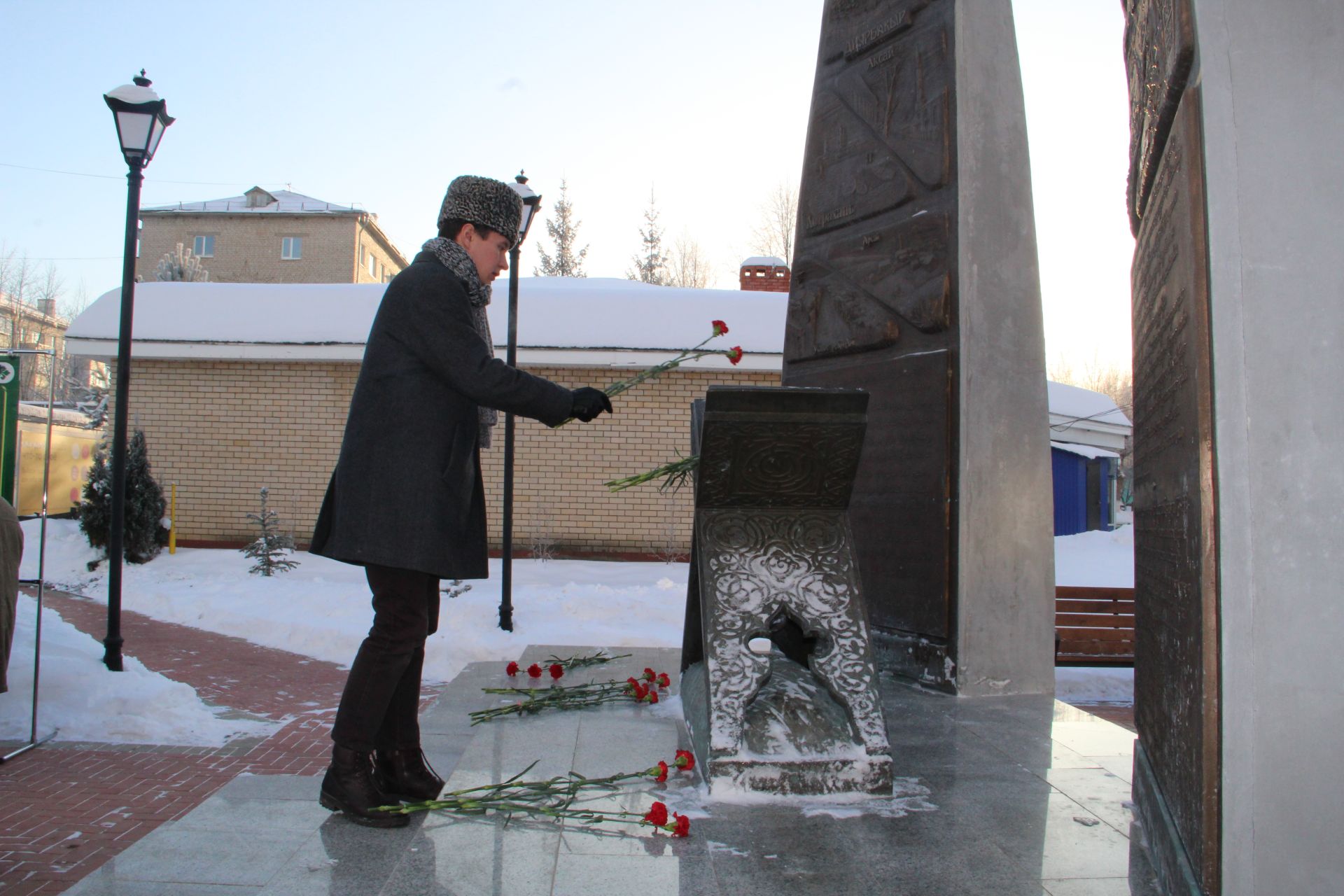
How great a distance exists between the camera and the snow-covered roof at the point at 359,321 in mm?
12688

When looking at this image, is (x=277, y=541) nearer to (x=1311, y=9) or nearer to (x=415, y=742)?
(x=415, y=742)

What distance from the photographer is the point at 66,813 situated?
3918mm

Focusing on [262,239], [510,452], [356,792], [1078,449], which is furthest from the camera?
[262,239]

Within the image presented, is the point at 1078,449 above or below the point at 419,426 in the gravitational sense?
above

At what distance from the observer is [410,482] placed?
8.76 ft

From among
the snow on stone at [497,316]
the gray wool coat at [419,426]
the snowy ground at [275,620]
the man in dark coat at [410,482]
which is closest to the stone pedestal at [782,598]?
the man in dark coat at [410,482]

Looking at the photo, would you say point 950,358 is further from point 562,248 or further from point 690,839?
point 562,248

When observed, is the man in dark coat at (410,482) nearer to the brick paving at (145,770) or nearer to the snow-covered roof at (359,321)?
the brick paving at (145,770)

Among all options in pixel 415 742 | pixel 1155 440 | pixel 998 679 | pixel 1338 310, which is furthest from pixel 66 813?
pixel 1338 310

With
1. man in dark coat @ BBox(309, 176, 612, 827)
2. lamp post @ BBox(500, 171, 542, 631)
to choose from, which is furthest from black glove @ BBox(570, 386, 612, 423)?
lamp post @ BBox(500, 171, 542, 631)

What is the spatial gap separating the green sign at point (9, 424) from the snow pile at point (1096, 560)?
9.69m

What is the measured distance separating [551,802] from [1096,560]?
1415 cm

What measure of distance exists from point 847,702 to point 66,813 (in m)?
3.36

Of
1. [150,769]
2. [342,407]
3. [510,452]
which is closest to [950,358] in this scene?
[150,769]
